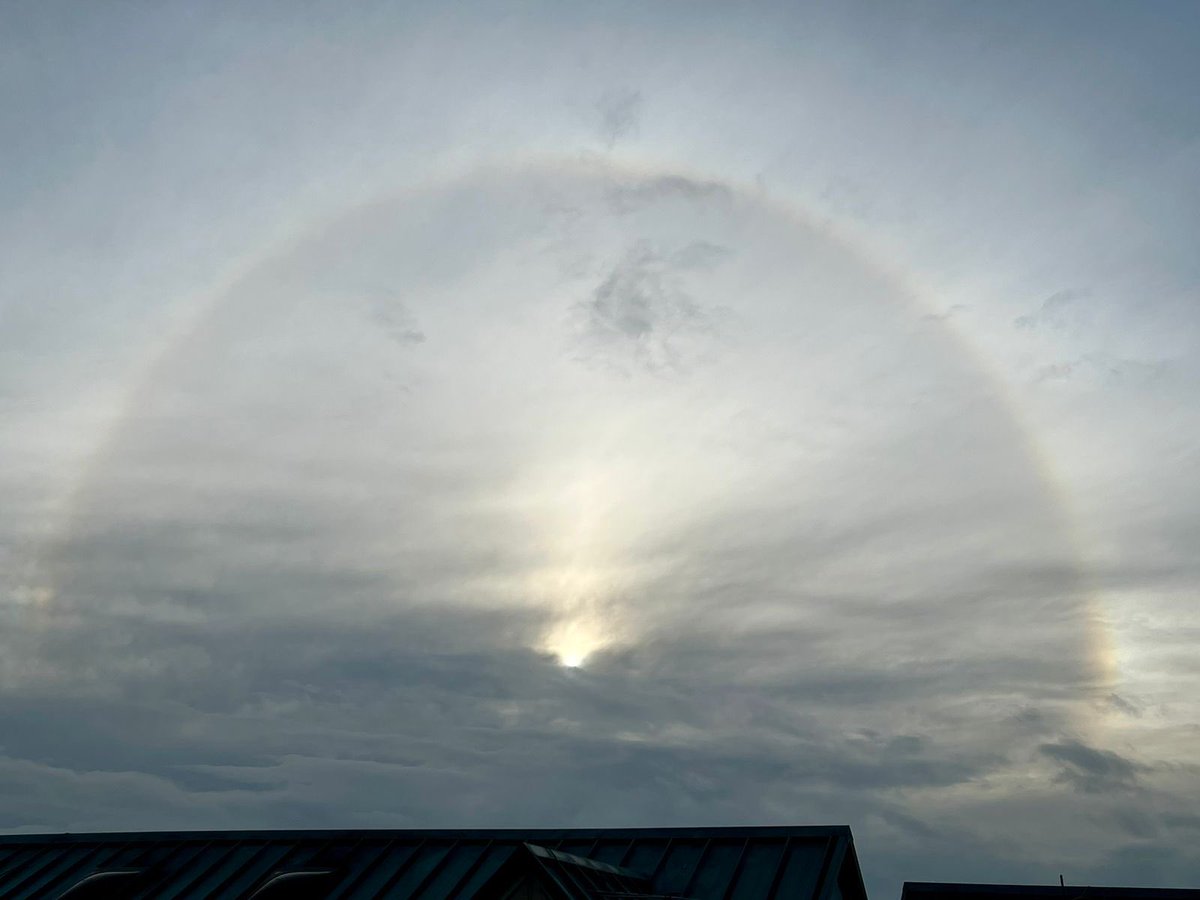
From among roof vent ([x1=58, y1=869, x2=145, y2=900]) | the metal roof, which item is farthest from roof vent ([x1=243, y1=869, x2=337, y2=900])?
roof vent ([x1=58, y1=869, x2=145, y2=900])

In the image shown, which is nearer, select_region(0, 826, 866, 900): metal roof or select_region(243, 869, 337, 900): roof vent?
select_region(0, 826, 866, 900): metal roof

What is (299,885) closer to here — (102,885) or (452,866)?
(452,866)

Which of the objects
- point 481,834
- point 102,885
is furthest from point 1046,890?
point 102,885

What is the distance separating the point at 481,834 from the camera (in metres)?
44.0

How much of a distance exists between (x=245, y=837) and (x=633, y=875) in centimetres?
2207

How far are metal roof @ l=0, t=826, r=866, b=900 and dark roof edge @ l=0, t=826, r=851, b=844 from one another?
0.06m

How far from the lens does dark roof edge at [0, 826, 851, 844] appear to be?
4069 cm

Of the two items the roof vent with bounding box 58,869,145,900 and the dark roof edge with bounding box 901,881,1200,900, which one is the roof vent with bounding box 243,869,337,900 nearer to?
the roof vent with bounding box 58,869,145,900

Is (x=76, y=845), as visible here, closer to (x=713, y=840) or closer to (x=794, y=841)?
(x=713, y=840)

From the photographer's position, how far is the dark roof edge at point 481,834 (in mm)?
40688

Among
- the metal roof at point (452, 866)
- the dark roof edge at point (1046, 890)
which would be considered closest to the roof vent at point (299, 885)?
the metal roof at point (452, 866)

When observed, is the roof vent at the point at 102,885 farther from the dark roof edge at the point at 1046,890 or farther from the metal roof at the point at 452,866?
the dark roof edge at the point at 1046,890

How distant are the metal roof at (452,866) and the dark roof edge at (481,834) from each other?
0.20ft

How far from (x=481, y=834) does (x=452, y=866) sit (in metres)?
2.59
